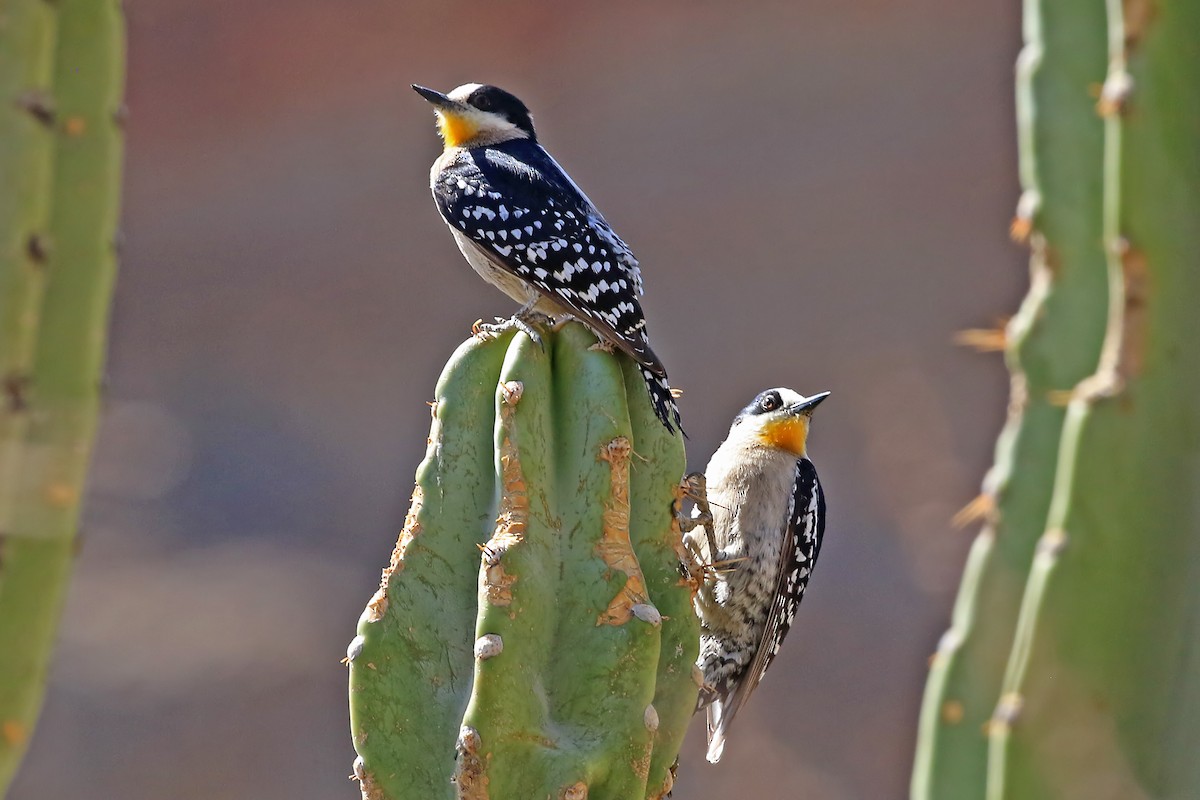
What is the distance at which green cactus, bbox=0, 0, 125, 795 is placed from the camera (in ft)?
6.46

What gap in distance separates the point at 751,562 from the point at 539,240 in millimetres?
1338

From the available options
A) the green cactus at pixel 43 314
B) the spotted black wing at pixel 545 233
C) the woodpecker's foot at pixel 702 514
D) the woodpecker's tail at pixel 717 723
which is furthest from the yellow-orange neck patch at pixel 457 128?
the green cactus at pixel 43 314

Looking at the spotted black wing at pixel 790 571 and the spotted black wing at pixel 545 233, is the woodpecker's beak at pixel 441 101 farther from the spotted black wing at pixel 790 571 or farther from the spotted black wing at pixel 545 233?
the spotted black wing at pixel 790 571

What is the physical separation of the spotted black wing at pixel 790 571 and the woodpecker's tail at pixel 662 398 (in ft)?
5.00

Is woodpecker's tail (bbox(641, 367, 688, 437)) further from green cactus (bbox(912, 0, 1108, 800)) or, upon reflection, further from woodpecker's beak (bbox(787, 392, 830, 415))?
woodpecker's beak (bbox(787, 392, 830, 415))

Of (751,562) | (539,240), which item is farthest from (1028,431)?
(751,562)

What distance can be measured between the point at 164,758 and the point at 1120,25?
1052 centimetres

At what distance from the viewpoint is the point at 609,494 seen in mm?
2732

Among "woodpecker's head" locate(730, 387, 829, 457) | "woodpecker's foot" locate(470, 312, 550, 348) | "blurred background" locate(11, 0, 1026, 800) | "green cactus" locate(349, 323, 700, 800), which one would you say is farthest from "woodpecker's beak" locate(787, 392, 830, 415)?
"blurred background" locate(11, 0, 1026, 800)

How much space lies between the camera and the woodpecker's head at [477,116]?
495 centimetres

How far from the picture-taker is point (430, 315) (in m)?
15.4

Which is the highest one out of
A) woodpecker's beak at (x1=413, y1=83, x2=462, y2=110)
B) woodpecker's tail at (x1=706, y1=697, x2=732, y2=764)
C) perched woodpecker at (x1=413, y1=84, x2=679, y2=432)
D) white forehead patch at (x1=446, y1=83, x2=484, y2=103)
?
white forehead patch at (x1=446, y1=83, x2=484, y2=103)

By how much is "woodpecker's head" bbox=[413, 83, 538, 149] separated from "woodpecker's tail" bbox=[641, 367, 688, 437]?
6.20 feet

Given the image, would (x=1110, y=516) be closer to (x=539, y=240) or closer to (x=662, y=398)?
(x=662, y=398)
